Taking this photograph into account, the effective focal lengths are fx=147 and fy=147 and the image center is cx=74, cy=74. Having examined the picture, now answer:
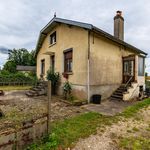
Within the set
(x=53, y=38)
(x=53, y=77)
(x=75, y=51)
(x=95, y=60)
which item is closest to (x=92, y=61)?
(x=95, y=60)

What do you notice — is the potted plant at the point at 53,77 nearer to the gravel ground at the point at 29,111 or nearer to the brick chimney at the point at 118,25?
the gravel ground at the point at 29,111

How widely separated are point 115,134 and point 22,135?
2820 millimetres

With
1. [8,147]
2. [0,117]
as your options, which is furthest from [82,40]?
[8,147]

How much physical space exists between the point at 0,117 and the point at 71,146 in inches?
135

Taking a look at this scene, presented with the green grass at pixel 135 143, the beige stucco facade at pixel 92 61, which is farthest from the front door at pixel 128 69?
the green grass at pixel 135 143

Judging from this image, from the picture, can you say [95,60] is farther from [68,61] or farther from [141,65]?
[141,65]

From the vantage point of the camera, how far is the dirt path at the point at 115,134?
152 inches

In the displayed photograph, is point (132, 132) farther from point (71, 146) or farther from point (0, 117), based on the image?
point (0, 117)

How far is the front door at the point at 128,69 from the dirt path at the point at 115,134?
18.8ft

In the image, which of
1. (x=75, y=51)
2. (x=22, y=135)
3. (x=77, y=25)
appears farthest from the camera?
(x=75, y=51)

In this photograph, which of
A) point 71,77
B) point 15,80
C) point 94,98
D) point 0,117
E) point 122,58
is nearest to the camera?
point 0,117

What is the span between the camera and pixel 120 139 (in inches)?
169

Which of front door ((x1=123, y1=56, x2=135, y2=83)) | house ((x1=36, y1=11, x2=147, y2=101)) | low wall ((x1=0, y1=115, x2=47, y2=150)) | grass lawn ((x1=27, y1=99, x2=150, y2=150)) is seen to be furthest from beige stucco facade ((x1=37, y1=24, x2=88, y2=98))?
low wall ((x1=0, y1=115, x2=47, y2=150))

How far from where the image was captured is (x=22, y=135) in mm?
3404
